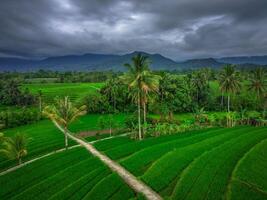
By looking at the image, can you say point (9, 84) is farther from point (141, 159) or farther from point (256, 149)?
point (256, 149)

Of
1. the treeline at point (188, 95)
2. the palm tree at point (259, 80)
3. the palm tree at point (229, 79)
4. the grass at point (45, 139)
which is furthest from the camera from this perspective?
the palm tree at point (259, 80)

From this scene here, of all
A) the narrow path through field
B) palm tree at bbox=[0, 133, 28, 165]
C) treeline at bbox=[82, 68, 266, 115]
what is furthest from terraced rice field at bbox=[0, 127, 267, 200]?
treeline at bbox=[82, 68, 266, 115]

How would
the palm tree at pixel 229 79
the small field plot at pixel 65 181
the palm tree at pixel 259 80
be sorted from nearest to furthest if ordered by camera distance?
the small field plot at pixel 65 181, the palm tree at pixel 229 79, the palm tree at pixel 259 80

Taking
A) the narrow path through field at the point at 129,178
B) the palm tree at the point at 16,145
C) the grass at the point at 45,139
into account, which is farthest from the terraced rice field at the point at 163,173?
the grass at the point at 45,139

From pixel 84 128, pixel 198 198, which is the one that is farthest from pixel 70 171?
pixel 84 128

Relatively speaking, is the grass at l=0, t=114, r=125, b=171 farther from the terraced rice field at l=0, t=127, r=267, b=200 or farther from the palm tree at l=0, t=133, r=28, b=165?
the terraced rice field at l=0, t=127, r=267, b=200

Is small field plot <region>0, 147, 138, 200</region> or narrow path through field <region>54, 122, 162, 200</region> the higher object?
narrow path through field <region>54, 122, 162, 200</region>

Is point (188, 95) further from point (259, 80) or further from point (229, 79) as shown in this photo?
point (259, 80)

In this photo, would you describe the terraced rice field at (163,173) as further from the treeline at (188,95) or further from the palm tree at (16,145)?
the treeline at (188,95)

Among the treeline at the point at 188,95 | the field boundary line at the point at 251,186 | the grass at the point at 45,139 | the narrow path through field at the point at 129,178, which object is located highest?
the treeline at the point at 188,95
